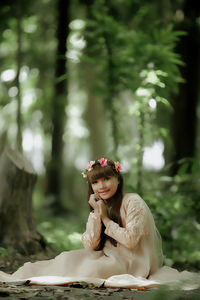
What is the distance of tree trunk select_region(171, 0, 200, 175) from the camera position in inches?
366

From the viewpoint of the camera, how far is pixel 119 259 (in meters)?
4.41

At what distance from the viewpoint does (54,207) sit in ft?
40.1

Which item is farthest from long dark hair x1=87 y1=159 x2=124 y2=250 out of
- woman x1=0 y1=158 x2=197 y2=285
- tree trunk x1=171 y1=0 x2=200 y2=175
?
tree trunk x1=171 y1=0 x2=200 y2=175

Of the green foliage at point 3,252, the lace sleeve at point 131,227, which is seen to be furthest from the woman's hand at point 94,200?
the green foliage at point 3,252

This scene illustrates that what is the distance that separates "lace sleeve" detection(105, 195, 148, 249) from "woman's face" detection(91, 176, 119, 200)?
0.24 meters

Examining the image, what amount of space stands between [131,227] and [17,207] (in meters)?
2.40

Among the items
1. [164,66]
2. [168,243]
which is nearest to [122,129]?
[164,66]

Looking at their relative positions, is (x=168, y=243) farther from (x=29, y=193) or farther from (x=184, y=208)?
(x=29, y=193)

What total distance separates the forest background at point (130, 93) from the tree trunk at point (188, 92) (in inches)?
0.9

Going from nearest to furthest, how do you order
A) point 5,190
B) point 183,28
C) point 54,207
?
1. point 5,190
2. point 183,28
3. point 54,207

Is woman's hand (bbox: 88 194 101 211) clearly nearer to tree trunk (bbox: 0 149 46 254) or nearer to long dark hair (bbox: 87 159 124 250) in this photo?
long dark hair (bbox: 87 159 124 250)

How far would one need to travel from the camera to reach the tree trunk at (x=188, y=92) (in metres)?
9.30

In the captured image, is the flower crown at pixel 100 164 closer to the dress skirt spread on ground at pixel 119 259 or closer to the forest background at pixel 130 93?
the dress skirt spread on ground at pixel 119 259

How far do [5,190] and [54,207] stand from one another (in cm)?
617
